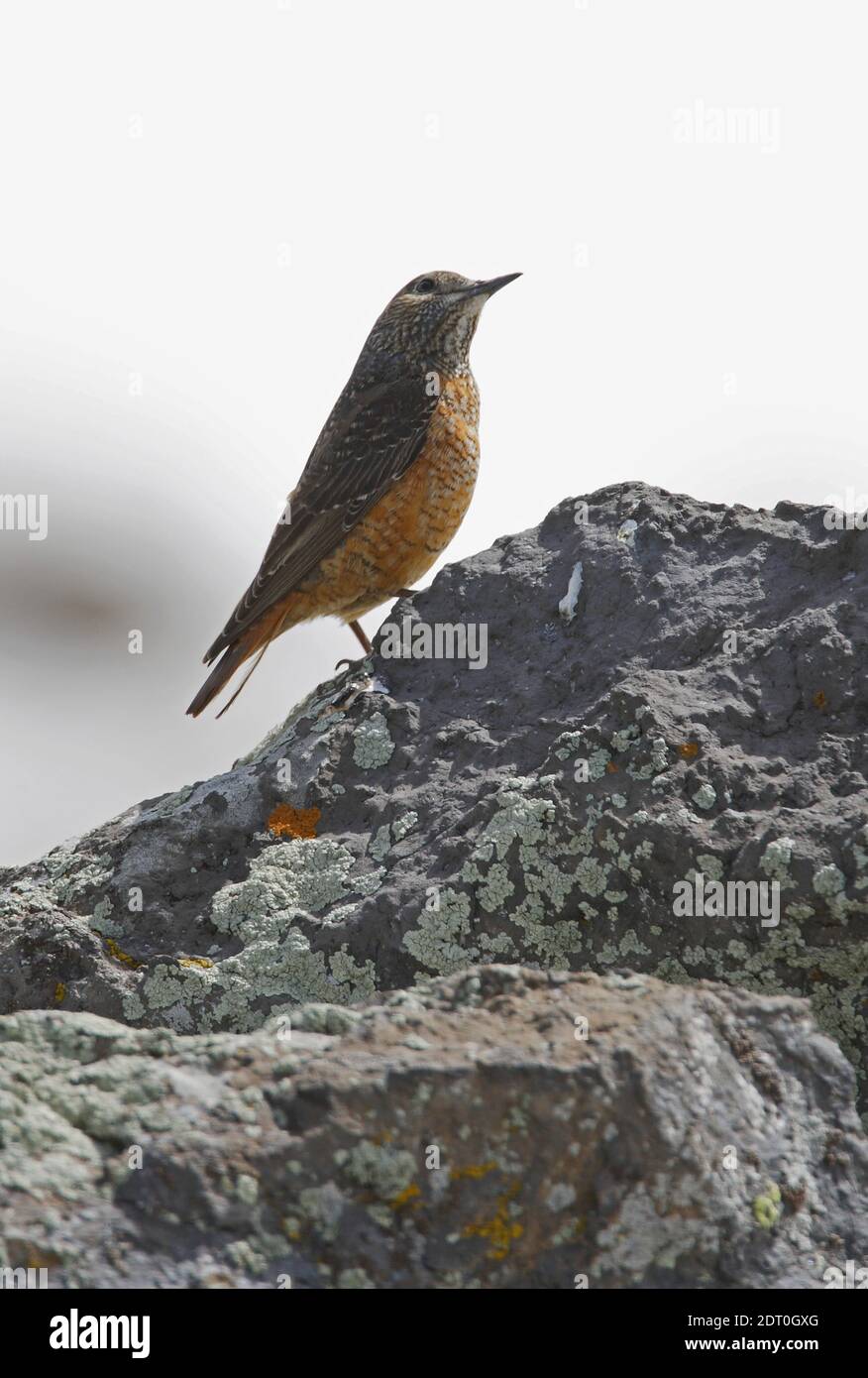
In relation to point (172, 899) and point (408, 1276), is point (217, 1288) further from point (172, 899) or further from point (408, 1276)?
point (172, 899)

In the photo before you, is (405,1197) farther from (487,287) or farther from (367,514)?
(487,287)

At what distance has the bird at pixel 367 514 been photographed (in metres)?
7.68

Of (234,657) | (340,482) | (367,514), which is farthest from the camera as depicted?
(340,482)

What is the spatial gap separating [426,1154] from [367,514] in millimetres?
5177

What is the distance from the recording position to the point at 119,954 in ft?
15.6

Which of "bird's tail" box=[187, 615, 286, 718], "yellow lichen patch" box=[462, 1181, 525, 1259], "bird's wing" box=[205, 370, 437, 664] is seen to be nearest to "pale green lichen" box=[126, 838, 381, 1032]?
"yellow lichen patch" box=[462, 1181, 525, 1259]

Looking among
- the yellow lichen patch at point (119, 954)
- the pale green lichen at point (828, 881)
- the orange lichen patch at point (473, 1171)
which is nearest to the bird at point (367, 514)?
the yellow lichen patch at point (119, 954)

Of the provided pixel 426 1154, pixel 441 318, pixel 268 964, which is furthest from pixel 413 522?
pixel 426 1154

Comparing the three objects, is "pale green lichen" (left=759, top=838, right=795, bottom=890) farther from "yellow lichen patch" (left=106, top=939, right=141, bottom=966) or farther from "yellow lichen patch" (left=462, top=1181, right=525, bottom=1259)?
"yellow lichen patch" (left=106, top=939, right=141, bottom=966)

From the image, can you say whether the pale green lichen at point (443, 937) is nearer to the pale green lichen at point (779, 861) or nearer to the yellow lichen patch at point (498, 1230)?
the pale green lichen at point (779, 861)

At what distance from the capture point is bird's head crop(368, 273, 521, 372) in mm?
8664

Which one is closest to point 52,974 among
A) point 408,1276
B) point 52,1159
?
point 52,1159

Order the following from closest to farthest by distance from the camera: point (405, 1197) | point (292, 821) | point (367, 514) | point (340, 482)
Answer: point (405, 1197)
point (292, 821)
point (367, 514)
point (340, 482)

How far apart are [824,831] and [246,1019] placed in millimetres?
1795
